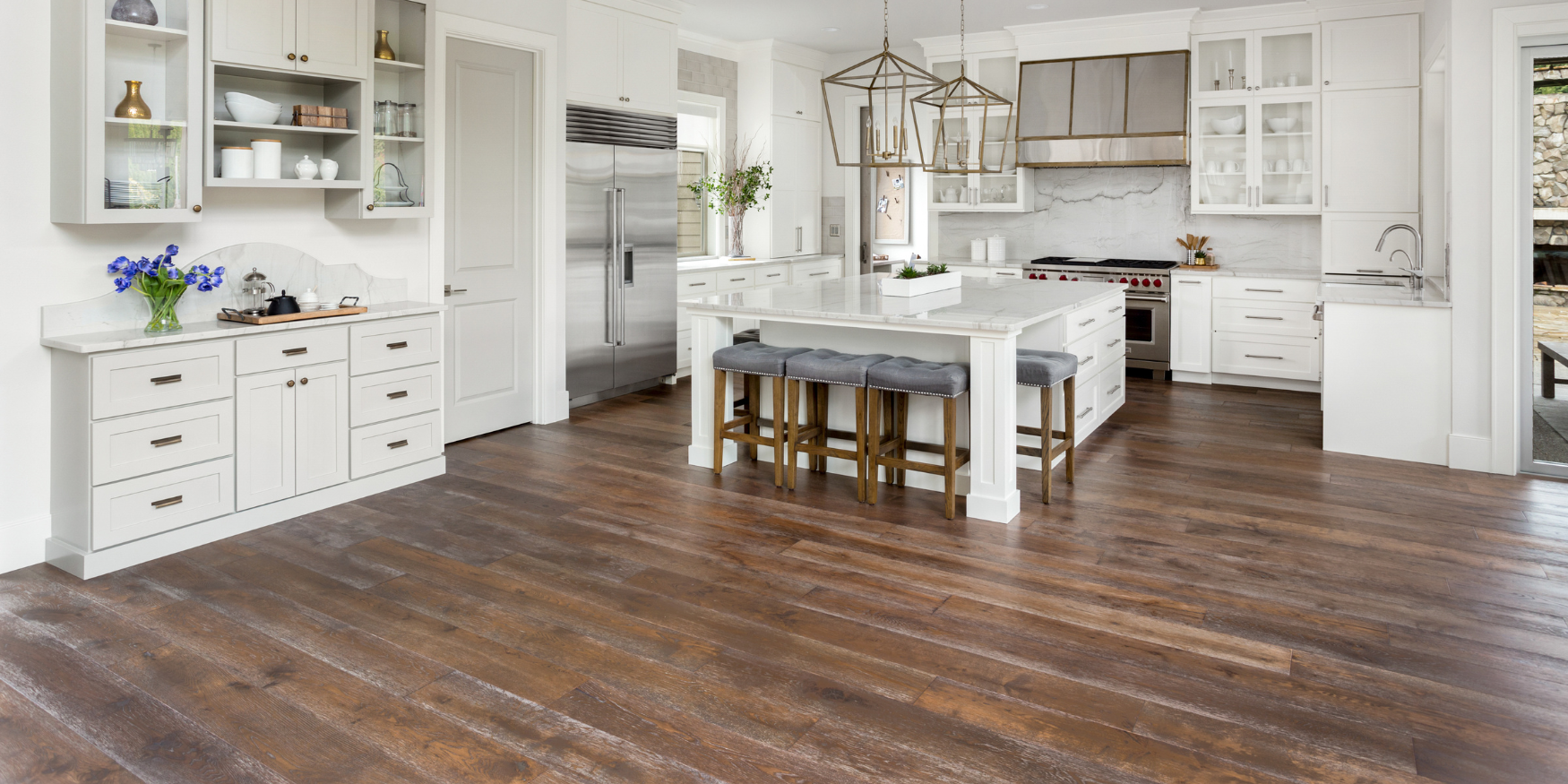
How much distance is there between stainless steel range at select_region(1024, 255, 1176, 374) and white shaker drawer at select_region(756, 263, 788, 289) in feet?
7.10

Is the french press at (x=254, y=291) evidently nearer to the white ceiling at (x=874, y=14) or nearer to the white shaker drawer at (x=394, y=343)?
the white shaker drawer at (x=394, y=343)

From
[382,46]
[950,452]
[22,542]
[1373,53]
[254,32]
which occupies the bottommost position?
[22,542]

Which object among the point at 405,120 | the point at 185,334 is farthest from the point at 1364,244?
the point at 185,334

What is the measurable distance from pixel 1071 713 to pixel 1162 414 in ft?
13.8

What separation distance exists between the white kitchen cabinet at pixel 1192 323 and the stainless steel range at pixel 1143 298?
0.05 m

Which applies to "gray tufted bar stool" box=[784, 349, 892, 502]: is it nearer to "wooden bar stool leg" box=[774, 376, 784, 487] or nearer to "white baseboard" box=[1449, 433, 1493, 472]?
"wooden bar stool leg" box=[774, 376, 784, 487]

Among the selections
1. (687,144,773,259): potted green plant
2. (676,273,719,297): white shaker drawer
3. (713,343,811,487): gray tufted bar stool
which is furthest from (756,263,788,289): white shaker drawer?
(713,343,811,487): gray tufted bar stool

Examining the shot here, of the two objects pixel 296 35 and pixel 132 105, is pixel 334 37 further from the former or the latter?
pixel 132 105

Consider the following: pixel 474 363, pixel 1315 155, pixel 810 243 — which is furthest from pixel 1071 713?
pixel 810 243

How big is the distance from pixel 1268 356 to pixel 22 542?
23.5 feet

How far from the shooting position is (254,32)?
390 cm

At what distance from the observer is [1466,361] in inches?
191

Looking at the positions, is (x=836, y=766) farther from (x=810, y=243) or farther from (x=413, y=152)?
(x=810, y=243)

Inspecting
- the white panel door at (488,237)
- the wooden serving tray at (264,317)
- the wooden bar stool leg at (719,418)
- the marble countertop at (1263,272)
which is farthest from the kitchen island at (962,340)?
the marble countertop at (1263,272)
